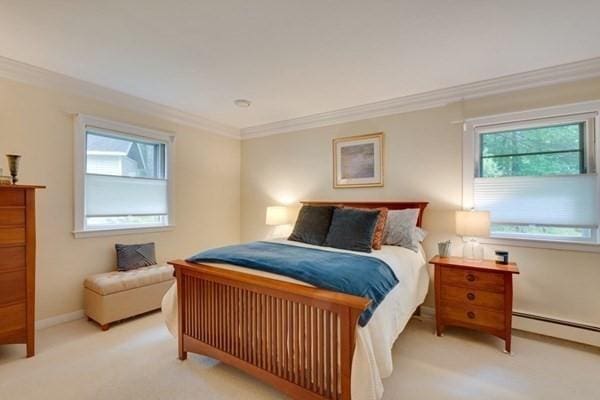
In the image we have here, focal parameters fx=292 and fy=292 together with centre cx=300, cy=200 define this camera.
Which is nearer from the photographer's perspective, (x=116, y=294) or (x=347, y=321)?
(x=347, y=321)

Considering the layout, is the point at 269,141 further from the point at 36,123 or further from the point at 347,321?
the point at 347,321

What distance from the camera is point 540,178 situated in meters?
2.67

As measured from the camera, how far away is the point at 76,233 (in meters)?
2.93

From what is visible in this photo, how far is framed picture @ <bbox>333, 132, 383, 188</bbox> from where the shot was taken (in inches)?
140

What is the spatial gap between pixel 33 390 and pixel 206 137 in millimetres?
3205

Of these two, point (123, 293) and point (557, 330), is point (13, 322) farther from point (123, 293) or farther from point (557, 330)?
point (557, 330)

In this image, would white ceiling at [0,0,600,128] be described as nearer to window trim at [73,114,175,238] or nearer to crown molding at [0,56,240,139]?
crown molding at [0,56,240,139]

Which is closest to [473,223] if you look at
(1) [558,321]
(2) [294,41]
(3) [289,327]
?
(1) [558,321]

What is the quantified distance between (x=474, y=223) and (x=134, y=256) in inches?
137

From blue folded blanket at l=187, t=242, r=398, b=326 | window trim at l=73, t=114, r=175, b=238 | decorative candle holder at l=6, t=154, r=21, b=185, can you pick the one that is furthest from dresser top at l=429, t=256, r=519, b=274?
decorative candle holder at l=6, t=154, r=21, b=185

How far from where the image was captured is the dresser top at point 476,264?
7.89 ft

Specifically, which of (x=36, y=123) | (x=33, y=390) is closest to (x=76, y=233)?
(x=36, y=123)

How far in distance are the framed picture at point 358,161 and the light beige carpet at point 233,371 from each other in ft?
5.91

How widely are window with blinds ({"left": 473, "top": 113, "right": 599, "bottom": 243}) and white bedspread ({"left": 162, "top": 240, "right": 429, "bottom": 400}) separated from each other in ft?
2.95
